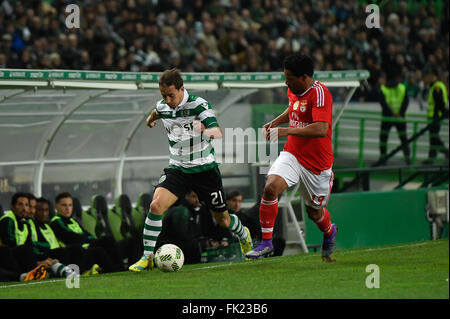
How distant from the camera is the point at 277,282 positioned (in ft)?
26.9

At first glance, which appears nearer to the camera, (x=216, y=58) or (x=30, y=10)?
(x=30, y=10)

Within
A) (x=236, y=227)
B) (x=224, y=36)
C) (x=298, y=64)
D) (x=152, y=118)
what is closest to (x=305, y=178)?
(x=298, y=64)

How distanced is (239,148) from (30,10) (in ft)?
19.7

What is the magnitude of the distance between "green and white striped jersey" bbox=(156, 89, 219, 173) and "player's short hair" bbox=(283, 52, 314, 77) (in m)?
1.09

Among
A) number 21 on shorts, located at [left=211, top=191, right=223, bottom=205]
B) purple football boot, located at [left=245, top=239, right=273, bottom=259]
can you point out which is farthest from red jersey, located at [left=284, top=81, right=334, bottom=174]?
number 21 on shorts, located at [left=211, top=191, right=223, bottom=205]

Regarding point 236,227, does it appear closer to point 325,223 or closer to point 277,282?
point 325,223

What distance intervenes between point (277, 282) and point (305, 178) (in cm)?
143

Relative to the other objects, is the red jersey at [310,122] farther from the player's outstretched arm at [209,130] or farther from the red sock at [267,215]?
the player's outstretched arm at [209,130]

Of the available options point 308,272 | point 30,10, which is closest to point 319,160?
point 308,272

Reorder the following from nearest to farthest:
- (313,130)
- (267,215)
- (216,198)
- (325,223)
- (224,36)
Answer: (313,130)
(267,215)
(325,223)
(216,198)
(224,36)

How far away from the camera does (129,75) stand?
11.5 meters

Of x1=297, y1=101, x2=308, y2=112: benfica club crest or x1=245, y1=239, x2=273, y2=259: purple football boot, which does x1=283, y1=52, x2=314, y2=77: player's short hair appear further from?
x1=245, y1=239, x2=273, y2=259: purple football boot

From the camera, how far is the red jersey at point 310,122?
352 inches
